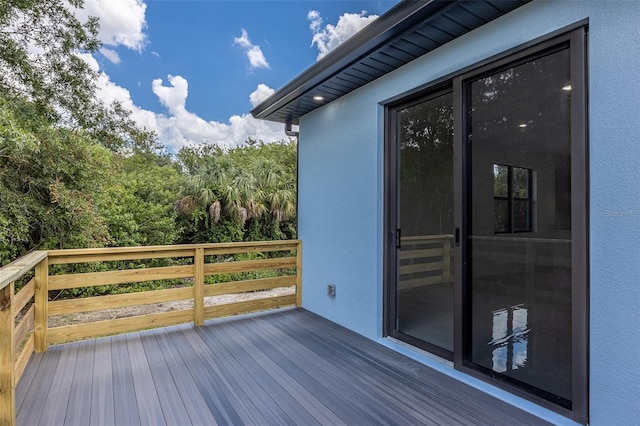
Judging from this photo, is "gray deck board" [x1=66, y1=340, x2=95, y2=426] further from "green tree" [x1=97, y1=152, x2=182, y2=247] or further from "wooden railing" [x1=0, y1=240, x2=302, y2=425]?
"green tree" [x1=97, y1=152, x2=182, y2=247]

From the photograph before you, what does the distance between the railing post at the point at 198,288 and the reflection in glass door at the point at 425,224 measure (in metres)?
2.07

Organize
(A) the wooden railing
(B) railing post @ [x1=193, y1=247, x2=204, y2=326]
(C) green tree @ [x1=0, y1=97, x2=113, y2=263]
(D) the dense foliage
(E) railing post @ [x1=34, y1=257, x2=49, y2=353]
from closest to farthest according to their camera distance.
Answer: (A) the wooden railing → (E) railing post @ [x1=34, y1=257, x2=49, y2=353] → (B) railing post @ [x1=193, y1=247, x2=204, y2=326] → (C) green tree @ [x1=0, y1=97, x2=113, y2=263] → (D) the dense foliage

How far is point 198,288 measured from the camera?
3.54 m

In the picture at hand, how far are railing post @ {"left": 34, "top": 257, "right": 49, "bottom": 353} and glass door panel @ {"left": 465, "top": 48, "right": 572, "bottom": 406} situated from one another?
350cm

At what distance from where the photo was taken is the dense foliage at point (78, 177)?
13.2ft

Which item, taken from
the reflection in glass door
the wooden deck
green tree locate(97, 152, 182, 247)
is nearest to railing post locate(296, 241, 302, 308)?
the wooden deck

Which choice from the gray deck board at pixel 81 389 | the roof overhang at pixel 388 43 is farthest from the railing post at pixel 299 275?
the gray deck board at pixel 81 389

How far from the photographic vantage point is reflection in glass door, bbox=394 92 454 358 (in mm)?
2578

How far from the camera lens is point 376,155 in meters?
3.09

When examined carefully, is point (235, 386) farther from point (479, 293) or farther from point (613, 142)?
point (613, 142)

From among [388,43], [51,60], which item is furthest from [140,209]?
[388,43]

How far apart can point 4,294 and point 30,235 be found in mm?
3534

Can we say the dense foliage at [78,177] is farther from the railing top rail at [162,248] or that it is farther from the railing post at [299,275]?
the railing post at [299,275]

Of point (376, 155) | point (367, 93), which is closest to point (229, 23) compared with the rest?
point (367, 93)
